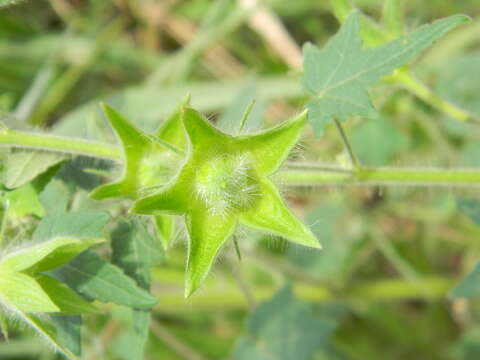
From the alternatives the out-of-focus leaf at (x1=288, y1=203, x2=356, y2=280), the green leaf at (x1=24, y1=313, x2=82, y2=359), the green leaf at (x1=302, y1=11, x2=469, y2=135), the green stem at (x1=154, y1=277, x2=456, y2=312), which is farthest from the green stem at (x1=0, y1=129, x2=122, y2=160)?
the out-of-focus leaf at (x1=288, y1=203, x2=356, y2=280)

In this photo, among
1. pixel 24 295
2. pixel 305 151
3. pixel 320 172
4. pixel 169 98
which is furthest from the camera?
pixel 169 98

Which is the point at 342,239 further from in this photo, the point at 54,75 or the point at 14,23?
the point at 14,23

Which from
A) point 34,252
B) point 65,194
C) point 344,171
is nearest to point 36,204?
point 65,194

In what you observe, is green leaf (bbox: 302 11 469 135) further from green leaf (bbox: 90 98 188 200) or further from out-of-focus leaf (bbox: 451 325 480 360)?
out-of-focus leaf (bbox: 451 325 480 360)

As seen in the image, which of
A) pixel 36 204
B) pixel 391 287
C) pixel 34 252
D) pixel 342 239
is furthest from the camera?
pixel 342 239

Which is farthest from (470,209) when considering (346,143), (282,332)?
(282,332)

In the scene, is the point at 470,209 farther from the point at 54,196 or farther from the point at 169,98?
the point at 169,98
